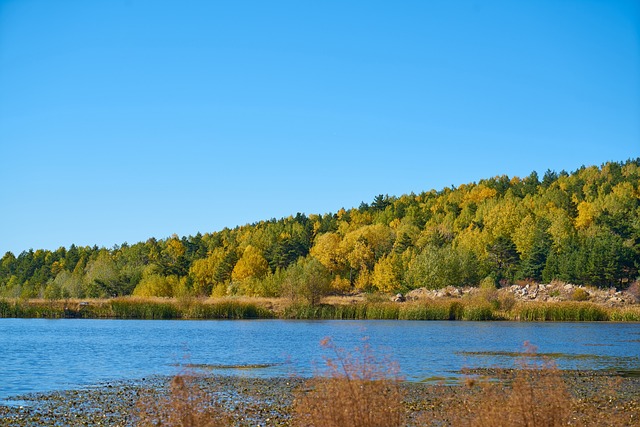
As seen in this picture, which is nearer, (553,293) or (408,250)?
(553,293)

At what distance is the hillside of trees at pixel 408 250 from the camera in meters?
103

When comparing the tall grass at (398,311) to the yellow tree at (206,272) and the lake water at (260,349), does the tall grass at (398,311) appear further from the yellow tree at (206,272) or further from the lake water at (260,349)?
the yellow tree at (206,272)

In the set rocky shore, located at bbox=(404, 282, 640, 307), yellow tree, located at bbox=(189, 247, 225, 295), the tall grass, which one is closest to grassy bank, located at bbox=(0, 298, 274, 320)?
the tall grass

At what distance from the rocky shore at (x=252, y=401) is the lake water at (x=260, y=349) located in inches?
62.3

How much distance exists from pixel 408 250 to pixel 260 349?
8423 cm

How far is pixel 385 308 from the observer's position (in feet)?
251

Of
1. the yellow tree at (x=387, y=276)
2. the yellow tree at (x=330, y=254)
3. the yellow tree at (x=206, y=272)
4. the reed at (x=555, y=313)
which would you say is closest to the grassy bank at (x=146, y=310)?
the reed at (x=555, y=313)

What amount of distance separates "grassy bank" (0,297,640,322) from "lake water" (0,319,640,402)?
324 inches

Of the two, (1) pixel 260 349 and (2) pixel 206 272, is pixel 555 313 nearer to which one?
(1) pixel 260 349

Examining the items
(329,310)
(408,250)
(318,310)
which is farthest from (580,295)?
(408,250)

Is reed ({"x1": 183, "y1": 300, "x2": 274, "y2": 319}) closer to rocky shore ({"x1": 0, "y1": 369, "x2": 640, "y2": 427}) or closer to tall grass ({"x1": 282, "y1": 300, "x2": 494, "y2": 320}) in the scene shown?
tall grass ({"x1": 282, "y1": 300, "x2": 494, "y2": 320})

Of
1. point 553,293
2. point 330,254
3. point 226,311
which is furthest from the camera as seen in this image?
point 330,254

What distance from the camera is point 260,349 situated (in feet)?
138

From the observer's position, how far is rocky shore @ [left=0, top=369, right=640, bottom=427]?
19.2m
